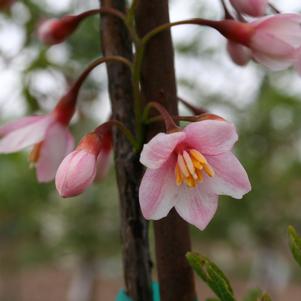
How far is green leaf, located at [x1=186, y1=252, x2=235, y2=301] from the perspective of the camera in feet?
1.74

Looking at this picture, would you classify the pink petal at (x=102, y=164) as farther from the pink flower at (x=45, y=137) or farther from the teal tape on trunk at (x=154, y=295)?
the teal tape on trunk at (x=154, y=295)

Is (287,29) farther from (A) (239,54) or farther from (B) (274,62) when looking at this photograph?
(A) (239,54)

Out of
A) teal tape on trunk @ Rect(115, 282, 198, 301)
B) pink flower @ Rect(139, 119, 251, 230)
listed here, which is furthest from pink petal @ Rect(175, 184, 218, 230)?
teal tape on trunk @ Rect(115, 282, 198, 301)

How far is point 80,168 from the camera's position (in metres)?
0.56

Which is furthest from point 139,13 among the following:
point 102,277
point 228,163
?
point 102,277

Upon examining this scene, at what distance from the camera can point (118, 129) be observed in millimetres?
642

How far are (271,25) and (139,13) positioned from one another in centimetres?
15

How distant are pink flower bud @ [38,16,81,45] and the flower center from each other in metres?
0.24

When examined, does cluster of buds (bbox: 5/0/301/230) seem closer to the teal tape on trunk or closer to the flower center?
the flower center

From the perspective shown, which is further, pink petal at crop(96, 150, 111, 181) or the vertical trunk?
pink petal at crop(96, 150, 111, 181)

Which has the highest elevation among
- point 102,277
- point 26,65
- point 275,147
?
point 26,65

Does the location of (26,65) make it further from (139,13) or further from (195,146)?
(195,146)

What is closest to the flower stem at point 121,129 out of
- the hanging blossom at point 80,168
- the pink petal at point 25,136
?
the hanging blossom at point 80,168

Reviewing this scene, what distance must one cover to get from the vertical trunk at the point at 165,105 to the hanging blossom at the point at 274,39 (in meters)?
0.08
